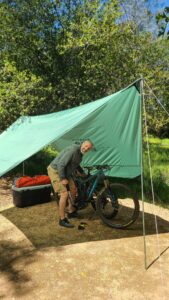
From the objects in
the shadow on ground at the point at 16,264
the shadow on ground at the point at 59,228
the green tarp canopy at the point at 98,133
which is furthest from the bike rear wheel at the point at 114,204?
the shadow on ground at the point at 16,264

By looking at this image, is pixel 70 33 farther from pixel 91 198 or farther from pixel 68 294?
pixel 68 294

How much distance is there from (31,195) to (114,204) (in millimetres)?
2041

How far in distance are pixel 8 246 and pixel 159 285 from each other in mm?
2347

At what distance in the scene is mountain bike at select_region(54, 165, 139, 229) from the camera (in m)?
5.71

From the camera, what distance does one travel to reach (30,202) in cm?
694

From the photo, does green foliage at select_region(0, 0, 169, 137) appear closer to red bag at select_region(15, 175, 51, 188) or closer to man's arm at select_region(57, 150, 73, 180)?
red bag at select_region(15, 175, 51, 188)

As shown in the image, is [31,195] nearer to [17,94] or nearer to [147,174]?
[17,94]

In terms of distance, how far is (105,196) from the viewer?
576cm

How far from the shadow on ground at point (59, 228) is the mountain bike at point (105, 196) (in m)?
0.20

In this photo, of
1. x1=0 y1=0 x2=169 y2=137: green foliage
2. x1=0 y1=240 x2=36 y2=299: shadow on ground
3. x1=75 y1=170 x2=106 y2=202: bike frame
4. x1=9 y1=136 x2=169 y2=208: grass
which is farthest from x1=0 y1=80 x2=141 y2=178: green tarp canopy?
x1=0 y1=0 x2=169 y2=137: green foliage

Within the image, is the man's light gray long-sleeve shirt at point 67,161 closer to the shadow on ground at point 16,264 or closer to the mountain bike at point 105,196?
the mountain bike at point 105,196

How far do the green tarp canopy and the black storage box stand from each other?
1031 mm

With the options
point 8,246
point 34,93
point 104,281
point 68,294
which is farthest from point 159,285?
point 34,93

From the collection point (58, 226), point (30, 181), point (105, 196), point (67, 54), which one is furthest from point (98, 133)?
point (67, 54)
